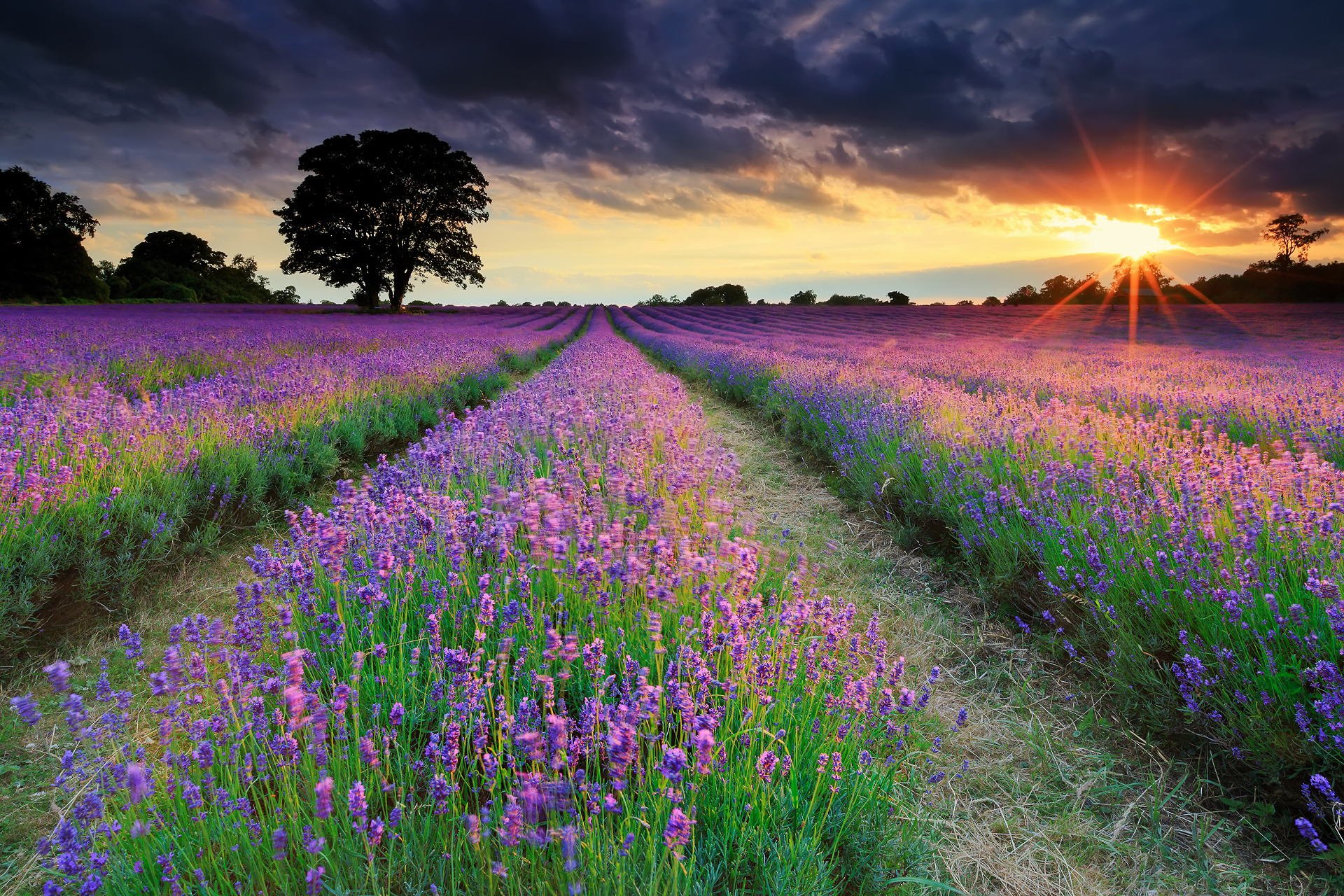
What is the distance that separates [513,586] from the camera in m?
2.28

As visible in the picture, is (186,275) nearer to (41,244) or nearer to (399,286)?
(41,244)

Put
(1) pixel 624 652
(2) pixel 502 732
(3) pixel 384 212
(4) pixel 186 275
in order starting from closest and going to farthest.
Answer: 1. (2) pixel 502 732
2. (1) pixel 624 652
3. (3) pixel 384 212
4. (4) pixel 186 275

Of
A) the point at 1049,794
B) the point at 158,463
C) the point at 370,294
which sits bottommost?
the point at 1049,794

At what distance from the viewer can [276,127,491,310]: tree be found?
2922cm

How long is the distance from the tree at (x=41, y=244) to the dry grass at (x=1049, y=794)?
1698 inches

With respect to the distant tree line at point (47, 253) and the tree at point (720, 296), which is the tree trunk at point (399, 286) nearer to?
the distant tree line at point (47, 253)

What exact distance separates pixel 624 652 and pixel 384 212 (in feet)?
113

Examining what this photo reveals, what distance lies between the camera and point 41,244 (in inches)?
1272

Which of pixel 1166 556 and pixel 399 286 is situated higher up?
pixel 399 286

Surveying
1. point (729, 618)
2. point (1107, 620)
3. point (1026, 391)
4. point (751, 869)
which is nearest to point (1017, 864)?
point (751, 869)

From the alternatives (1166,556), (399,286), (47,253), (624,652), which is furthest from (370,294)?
(1166,556)

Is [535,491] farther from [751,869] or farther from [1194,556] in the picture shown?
[1194,556]

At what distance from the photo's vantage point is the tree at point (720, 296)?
64688 millimetres

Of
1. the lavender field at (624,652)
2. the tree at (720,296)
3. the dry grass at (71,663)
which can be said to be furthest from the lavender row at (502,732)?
the tree at (720,296)
